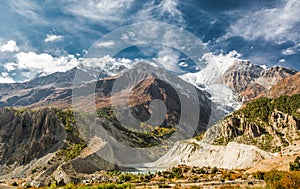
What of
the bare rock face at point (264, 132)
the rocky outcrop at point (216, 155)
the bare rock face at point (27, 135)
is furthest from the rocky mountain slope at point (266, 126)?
the bare rock face at point (27, 135)

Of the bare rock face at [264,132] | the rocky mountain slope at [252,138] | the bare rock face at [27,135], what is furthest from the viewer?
the bare rock face at [27,135]

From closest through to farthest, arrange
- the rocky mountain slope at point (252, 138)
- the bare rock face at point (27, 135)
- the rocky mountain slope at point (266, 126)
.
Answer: the rocky mountain slope at point (252, 138) → the rocky mountain slope at point (266, 126) → the bare rock face at point (27, 135)

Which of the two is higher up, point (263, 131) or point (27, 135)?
point (263, 131)

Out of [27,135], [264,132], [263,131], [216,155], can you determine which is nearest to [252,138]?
[264,132]

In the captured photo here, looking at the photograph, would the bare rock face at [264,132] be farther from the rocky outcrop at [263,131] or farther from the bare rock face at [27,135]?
the bare rock face at [27,135]

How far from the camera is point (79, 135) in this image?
408 ft

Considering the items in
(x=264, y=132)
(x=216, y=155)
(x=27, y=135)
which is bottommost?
(x=216, y=155)

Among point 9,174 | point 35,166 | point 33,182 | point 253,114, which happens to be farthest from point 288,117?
point 9,174

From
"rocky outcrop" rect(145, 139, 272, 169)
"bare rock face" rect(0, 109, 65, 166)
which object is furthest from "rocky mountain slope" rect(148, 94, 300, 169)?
"bare rock face" rect(0, 109, 65, 166)

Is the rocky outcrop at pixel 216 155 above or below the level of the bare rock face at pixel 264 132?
below

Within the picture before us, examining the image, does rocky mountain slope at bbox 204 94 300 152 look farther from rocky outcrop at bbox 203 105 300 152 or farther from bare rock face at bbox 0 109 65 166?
bare rock face at bbox 0 109 65 166

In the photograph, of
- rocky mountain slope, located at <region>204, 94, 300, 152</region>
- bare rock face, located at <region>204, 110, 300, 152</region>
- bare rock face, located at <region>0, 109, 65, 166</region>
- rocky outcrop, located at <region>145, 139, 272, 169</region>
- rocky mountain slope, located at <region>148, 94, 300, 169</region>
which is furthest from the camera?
bare rock face, located at <region>0, 109, 65, 166</region>

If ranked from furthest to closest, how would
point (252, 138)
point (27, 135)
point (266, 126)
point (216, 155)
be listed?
point (27, 135)
point (216, 155)
point (266, 126)
point (252, 138)

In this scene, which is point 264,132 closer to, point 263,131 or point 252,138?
point 263,131
